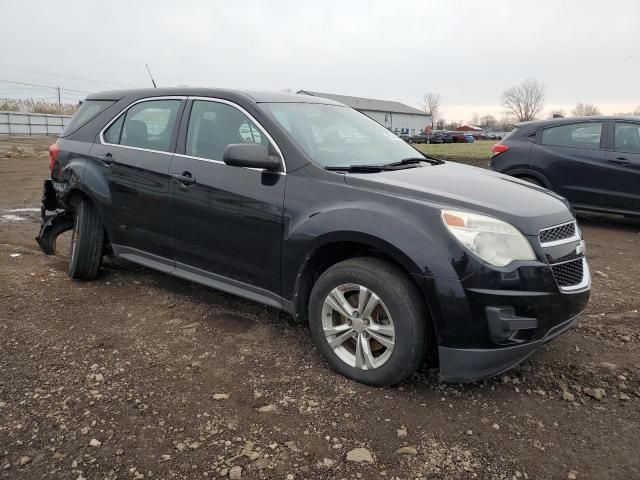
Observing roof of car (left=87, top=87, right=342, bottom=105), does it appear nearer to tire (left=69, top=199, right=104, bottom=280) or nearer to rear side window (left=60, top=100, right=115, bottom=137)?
rear side window (left=60, top=100, right=115, bottom=137)

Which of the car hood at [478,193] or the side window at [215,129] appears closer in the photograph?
the car hood at [478,193]

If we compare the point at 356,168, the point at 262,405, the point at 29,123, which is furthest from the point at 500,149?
the point at 29,123

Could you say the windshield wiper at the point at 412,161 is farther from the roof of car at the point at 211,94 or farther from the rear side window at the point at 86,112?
the rear side window at the point at 86,112

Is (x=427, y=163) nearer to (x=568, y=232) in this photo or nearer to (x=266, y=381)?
(x=568, y=232)

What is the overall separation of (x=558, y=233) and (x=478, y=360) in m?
0.90

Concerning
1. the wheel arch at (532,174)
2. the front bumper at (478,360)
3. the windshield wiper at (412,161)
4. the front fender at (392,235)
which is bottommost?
the front bumper at (478,360)

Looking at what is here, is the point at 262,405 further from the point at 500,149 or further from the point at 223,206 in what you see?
the point at 500,149

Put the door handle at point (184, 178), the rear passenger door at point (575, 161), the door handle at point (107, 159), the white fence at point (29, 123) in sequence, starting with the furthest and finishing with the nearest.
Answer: the white fence at point (29, 123)
the rear passenger door at point (575, 161)
the door handle at point (107, 159)
the door handle at point (184, 178)

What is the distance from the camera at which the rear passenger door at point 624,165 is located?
7.02m

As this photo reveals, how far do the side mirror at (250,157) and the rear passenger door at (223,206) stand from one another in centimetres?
8

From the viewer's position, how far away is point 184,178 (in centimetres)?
384

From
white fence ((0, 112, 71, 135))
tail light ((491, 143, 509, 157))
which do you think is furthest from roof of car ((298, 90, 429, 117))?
tail light ((491, 143, 509, 157))

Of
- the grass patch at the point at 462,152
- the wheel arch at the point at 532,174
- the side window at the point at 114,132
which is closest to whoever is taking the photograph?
the side window at the point at 114,132

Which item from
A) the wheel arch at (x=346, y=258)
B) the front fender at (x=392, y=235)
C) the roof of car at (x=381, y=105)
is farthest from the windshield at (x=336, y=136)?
the roof of car at (x=381, y=105)
